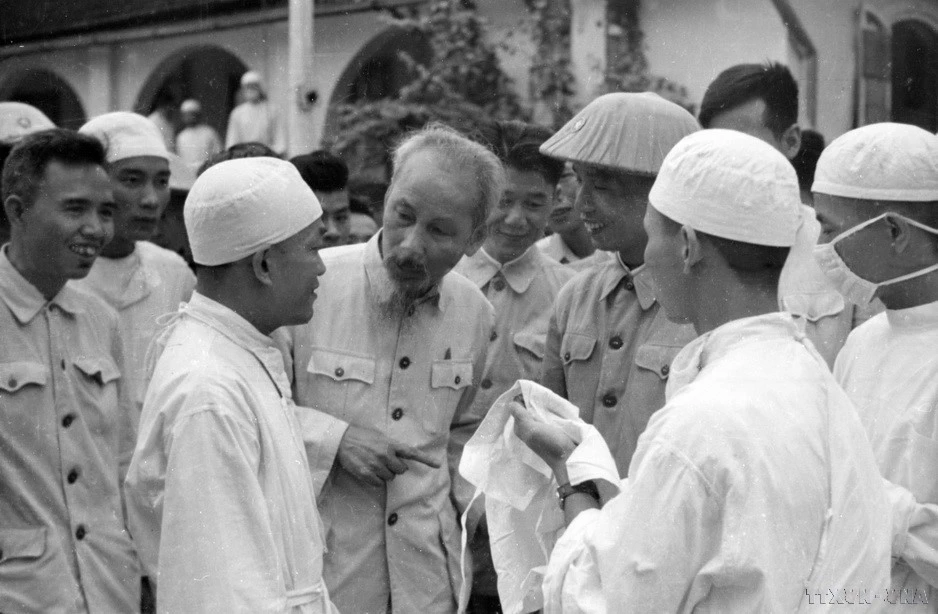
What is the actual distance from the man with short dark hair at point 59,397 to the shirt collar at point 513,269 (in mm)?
1500

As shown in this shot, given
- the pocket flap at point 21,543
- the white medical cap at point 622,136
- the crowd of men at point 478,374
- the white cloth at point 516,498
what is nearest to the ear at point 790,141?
the crowd of men at point 478,374

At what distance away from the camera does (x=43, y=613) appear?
374cm

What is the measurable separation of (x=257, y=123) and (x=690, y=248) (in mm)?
10112

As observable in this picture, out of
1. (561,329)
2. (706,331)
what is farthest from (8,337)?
(706,331)

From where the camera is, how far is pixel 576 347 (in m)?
3.93

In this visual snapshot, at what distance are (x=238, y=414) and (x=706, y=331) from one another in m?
1.13

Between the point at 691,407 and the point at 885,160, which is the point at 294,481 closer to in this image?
the point at 691,407

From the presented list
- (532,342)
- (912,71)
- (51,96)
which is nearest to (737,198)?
(532,342)

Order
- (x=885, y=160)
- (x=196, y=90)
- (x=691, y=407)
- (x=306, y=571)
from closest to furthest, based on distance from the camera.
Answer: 1. (x=691, y=407)
2. (x=306, y=571)
3. (x=885, y=160)
4. (x=196, y=90)

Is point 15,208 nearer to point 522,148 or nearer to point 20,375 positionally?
point 20,375

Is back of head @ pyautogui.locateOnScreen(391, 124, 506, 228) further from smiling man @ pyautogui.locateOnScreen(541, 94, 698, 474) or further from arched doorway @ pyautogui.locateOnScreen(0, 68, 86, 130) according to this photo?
arched doorway @ pyautogui.locateOnScreen(0, 68, 86, 130)

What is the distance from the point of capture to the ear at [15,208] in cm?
408

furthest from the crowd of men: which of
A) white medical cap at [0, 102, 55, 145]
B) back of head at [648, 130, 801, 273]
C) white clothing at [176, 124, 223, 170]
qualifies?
white clothing at [176, 124, 223, 170]

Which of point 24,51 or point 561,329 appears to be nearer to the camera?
point 561,329
